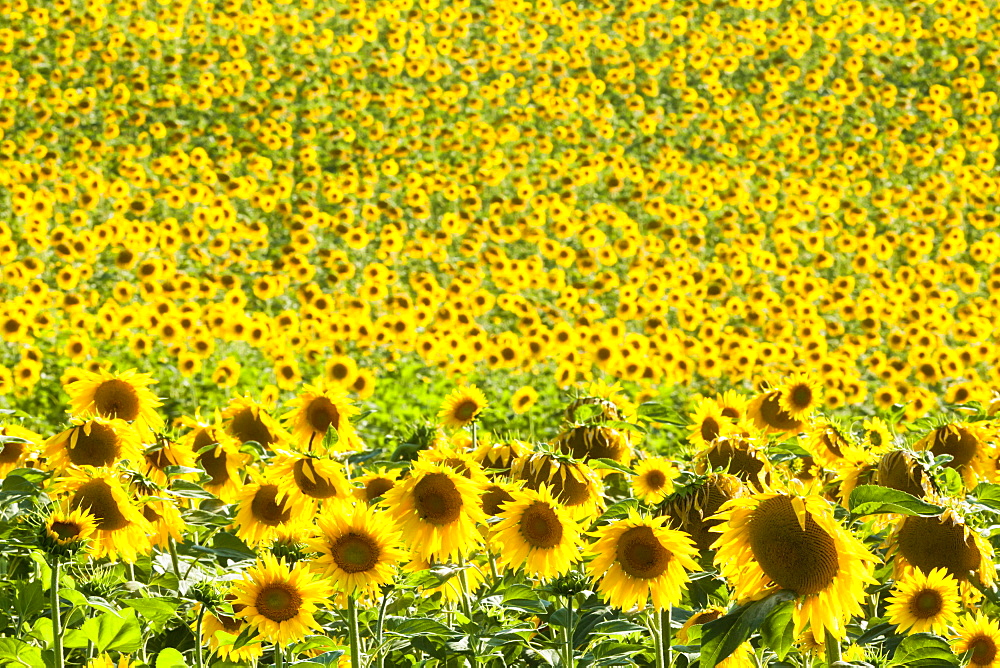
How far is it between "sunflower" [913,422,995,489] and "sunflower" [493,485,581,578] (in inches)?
47.2

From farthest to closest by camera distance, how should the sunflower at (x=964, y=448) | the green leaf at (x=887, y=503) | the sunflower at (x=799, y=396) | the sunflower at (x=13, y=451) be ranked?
the sunflower at (x=799, y=396) < the sunflower at (x=13, y=451) < the sunflower at (x=964, y=448) < the green leaf at (x=887, y=503)

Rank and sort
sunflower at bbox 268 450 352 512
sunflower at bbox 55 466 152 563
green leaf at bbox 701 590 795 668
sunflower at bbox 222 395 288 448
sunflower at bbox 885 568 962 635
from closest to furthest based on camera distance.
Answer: green leaf at bbox 701 590 795 668
sunflower at bbox 885 568 962 635
sunflower at bbox 55 466 152 563
sunflower at bbox 268 450 352 512
sunflower at bbox 222 395 288 448

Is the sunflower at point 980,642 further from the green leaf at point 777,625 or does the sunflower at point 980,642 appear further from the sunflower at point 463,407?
the sunflower at point 463,407

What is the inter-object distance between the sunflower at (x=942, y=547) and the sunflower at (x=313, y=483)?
1346mm

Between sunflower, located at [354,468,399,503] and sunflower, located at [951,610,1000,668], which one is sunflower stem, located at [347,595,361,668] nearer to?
sunflower, located at [354,468,399,503]

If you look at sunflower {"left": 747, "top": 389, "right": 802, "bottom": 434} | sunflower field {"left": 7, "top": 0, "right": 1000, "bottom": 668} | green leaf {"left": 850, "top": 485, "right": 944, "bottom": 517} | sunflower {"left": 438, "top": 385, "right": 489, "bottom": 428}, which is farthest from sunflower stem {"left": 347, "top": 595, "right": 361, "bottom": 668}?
sunflower {"left": 747, "top": 389, "right": 802, "bottom": 434}

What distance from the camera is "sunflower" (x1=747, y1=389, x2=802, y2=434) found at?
383 centimetres

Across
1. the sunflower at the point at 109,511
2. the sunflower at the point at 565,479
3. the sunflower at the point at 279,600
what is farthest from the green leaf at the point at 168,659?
the sunflower at the point at 565,479

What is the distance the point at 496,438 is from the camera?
10.4ft

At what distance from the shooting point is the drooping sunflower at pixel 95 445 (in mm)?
2973

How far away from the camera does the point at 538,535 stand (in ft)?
8.35

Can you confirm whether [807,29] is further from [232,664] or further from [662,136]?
[232,664]

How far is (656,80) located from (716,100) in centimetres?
129

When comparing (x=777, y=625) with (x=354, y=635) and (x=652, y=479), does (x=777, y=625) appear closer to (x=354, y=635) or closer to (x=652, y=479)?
(x=354, y=635)
